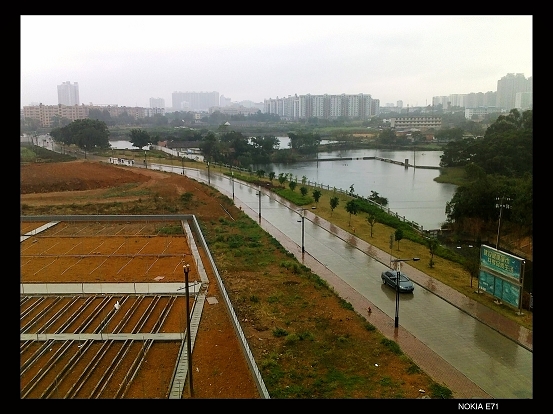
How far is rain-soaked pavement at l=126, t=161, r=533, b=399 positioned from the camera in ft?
9.02

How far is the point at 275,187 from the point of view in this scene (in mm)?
11203

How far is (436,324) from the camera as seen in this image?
11.7 feet

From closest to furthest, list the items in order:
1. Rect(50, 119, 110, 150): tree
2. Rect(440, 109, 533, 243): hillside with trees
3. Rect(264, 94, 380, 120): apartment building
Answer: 1. Rect(440, 109, 533, 243): hillside with trees
2. Rect(50, 119, 110, 150): tree
3. Rect(264, 94, 380, 120): apartment building

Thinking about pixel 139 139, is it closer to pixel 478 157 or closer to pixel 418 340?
pixel 478 157

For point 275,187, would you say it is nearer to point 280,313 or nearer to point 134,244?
point 134,244

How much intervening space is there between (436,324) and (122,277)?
306cm

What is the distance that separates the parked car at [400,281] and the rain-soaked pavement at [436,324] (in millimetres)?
71

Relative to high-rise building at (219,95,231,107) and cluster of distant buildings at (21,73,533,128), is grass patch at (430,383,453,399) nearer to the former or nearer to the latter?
cluster of distant buildings at (21,73,533,128)

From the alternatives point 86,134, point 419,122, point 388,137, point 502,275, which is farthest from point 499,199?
point 419,122

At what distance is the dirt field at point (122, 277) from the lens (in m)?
2.67

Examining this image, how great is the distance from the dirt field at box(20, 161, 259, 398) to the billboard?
2.35 meters

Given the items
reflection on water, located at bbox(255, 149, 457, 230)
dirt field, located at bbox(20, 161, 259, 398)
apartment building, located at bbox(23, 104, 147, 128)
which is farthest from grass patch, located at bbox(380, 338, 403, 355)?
apartment building, located at bbox(23, 104, 147, 128)

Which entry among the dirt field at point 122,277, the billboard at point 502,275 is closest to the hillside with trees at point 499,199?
the billboard at point 502,275

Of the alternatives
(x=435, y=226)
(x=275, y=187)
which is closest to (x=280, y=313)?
(x=435, y=226)
